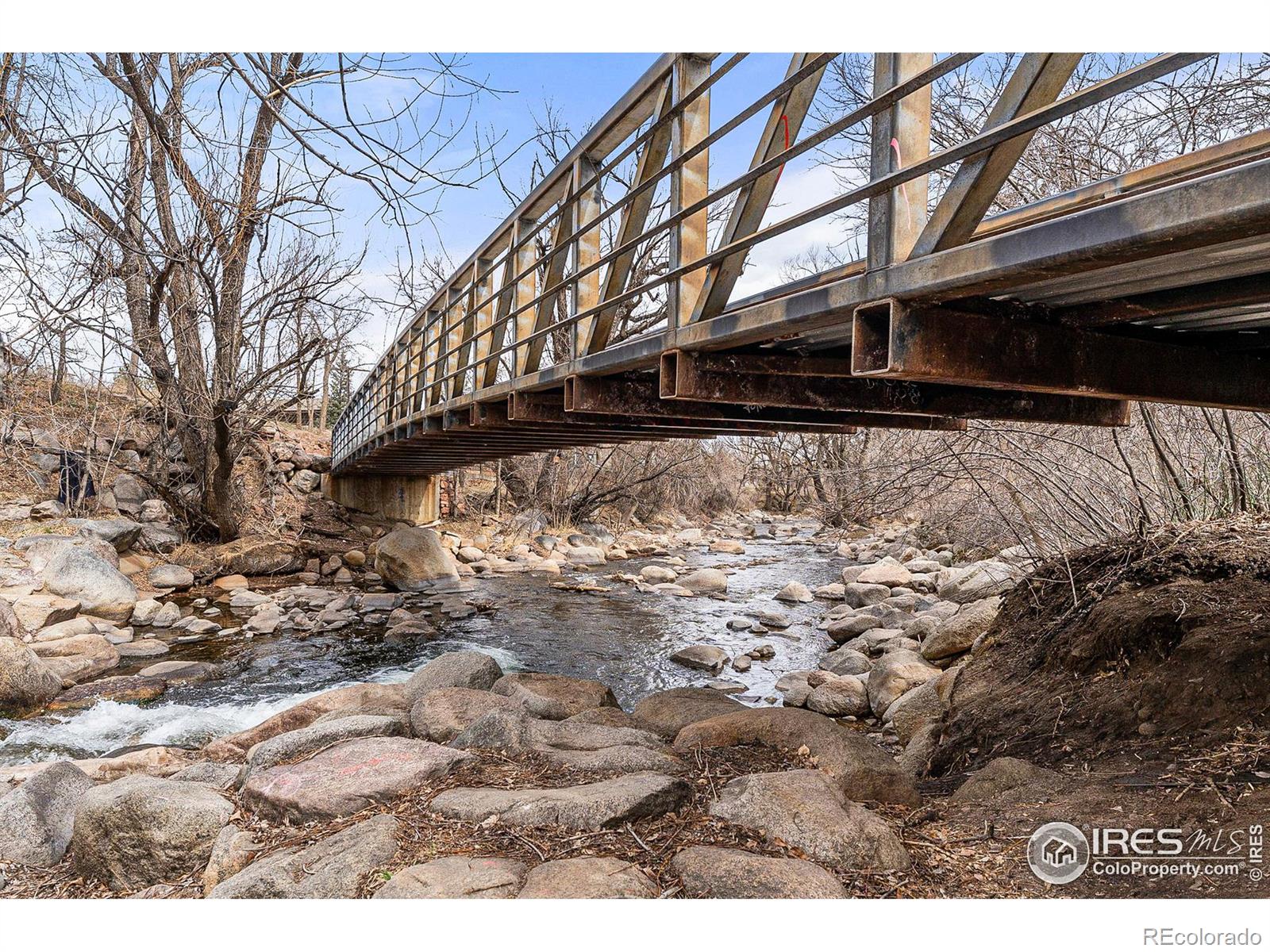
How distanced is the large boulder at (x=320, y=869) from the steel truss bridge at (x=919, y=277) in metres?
2.52

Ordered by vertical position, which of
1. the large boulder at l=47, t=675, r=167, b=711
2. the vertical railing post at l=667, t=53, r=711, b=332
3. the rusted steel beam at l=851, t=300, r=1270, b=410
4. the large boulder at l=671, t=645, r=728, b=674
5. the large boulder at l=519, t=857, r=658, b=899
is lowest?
the large boulder at l=47, t=675, r=167, b=711

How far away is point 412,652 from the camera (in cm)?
1019

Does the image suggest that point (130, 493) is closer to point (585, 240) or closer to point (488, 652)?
point (488, 652)

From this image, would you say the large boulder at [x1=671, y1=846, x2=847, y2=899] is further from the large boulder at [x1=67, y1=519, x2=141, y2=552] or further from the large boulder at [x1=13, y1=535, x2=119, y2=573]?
the large boulder at [x1=67, y1=519, x2=141, y2=552]

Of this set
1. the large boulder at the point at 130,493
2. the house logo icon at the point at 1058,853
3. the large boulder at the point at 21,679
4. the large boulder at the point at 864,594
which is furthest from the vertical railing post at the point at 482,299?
the large boulder at the point at 130,493

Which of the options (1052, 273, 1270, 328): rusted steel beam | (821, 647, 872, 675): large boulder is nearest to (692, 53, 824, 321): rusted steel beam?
(1052, 273, 1270, 328): rusted steel beam

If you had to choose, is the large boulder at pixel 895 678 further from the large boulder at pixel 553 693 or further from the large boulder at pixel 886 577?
the large boulder at pixel 886 577

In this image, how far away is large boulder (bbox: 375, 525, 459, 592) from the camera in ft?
48.3

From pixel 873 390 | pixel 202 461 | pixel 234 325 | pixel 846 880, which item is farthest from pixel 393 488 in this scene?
pixel 846 880

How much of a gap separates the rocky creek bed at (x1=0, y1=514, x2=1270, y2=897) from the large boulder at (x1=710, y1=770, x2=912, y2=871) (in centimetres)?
1

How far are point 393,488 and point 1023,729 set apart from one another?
17429mm

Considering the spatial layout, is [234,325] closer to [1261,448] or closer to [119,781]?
[119,781]

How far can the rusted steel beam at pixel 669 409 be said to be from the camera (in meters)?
5.61

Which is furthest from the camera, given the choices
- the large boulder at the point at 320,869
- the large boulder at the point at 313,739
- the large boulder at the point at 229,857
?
the large boulder at the point at 313,739
